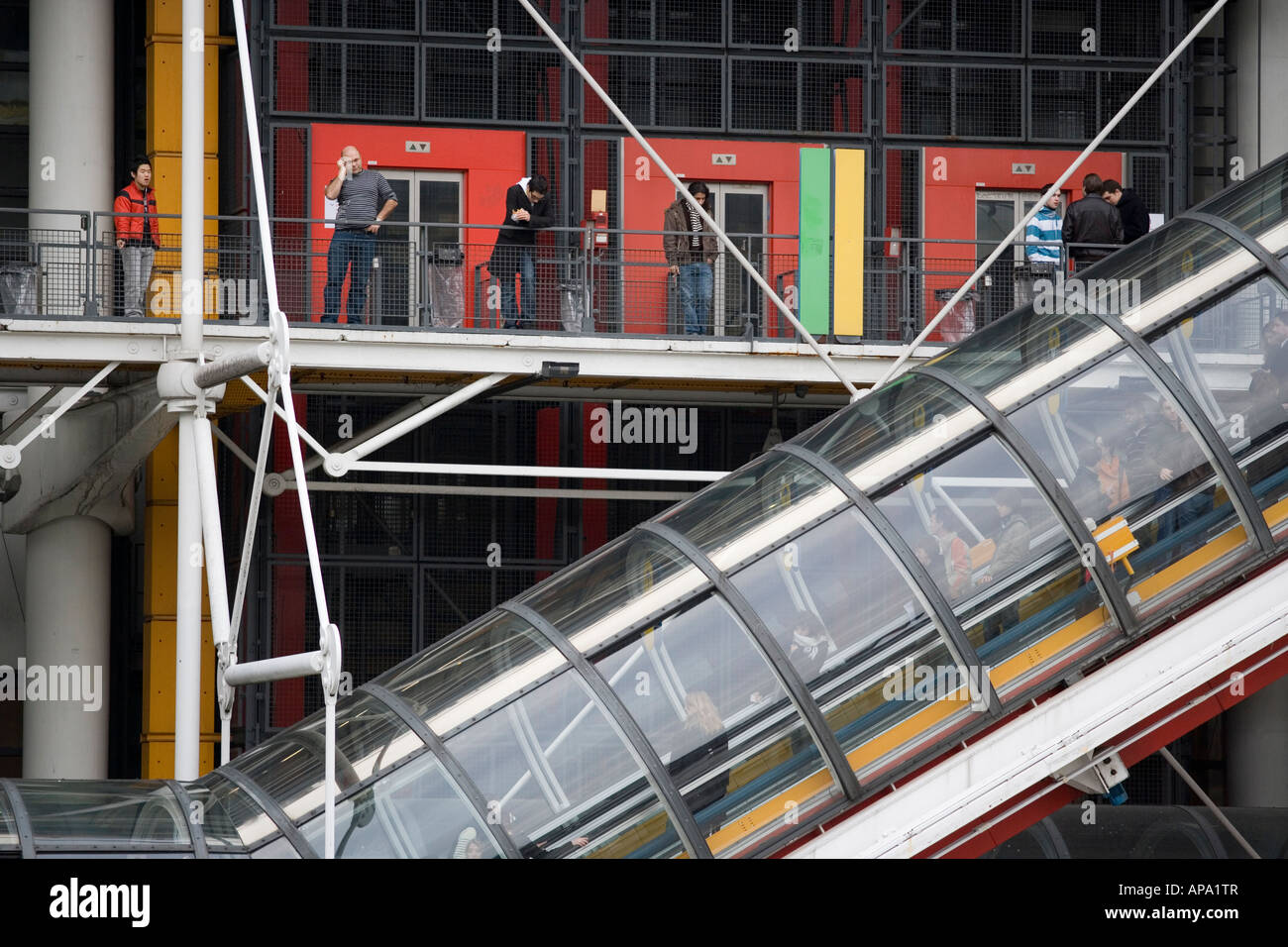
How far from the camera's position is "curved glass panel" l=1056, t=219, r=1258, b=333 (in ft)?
43.3

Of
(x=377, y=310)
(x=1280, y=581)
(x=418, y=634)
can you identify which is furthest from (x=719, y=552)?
(x=418, y=634)

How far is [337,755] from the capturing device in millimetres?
12703

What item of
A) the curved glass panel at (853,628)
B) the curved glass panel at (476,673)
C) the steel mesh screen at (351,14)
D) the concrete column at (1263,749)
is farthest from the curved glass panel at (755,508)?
the concrete column at (1263,749)

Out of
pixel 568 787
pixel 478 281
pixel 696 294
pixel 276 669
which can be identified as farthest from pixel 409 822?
pixel 478 281

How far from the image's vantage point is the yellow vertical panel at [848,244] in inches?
783

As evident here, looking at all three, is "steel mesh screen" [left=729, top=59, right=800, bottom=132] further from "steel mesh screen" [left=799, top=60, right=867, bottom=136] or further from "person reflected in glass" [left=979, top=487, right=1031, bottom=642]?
"person reflected in glass" [left=979, top=487, right=1031, bottom=642]

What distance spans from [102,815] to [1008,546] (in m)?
6.07

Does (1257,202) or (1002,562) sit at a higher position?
(1257,202)

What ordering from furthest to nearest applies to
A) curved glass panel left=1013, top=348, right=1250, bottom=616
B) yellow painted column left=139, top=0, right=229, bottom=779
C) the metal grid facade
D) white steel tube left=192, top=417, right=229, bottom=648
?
the metal grid facade → yellow painted column left=139, top=0, right=229, bottom=779 → white steel tube left=192, top=417, right=229, bottom=648 → curved glass panel left=1013, top=348, right=1250, bottom=616

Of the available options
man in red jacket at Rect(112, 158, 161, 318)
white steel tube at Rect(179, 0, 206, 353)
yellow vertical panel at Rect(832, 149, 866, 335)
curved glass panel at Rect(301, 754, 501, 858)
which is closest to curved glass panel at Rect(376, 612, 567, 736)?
curved glass panel at Rect(301, 754, 501, 858)

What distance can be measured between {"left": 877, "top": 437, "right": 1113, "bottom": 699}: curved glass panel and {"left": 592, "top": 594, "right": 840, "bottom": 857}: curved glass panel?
1.32 metres

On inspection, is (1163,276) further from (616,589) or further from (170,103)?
(170,103)

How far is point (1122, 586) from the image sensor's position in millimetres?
12445
